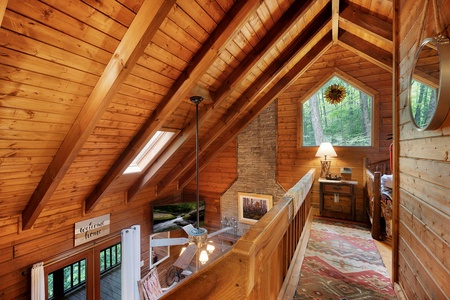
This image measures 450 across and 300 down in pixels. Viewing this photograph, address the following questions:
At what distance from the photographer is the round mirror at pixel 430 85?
944 mm

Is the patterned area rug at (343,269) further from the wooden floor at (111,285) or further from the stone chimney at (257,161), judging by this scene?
the wooden floor at (111,285)

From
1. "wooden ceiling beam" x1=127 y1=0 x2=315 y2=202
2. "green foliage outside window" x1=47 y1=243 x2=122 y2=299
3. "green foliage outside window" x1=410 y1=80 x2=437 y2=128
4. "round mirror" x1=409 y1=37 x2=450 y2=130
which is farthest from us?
"green foliage outside window" x1=47 y1=243 x2=122 y2=299

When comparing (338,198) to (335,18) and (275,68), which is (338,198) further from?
(335,18)

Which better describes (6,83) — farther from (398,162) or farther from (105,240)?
(105,240)

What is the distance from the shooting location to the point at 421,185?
1.27 meters

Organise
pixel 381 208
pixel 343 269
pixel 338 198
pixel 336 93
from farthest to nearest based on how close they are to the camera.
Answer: pixel 336 93, pixel 338 198, pixel 381 208, pixel 343 269

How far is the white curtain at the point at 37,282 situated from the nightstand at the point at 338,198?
4.90 meters

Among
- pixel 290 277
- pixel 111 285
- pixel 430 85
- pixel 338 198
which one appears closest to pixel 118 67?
pixel 430 85

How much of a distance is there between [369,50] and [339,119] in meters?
1.47

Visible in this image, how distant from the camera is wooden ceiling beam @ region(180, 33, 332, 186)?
150 inches

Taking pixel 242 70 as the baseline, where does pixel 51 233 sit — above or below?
below

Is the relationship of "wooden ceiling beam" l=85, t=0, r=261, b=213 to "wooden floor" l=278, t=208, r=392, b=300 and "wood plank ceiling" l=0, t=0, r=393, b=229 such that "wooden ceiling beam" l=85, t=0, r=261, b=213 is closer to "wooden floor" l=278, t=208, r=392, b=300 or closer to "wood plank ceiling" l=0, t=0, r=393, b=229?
"wood plank ceiling" l=0, t=0, r=393, b=229

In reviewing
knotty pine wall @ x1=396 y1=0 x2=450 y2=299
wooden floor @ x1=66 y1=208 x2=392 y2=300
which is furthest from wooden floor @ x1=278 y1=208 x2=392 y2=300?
knotty pine wall @ x1=396 y1=0 x2=450 y2=299

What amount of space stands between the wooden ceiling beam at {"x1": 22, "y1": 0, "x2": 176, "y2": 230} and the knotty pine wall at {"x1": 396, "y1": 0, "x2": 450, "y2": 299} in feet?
5.55
